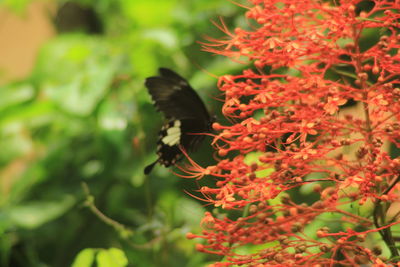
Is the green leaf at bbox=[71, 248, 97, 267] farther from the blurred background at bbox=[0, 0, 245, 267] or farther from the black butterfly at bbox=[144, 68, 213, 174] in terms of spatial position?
the blurred background at bbox=[0, 0, 245, 267]

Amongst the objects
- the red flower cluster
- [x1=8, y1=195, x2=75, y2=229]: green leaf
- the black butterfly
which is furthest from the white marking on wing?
[x1=8, y1=195, x2=75, y2=229]: green leaf

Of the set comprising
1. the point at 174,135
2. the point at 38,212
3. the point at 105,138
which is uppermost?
the point at 174,135

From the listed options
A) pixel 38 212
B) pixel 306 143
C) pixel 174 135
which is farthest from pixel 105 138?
pixel 306 143

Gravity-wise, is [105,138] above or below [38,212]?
above

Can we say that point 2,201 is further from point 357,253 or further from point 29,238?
point 357,253

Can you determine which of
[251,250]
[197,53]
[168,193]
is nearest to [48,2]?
[197,53]

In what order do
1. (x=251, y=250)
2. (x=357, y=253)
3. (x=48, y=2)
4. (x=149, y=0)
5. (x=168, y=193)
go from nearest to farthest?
(x=357, y=253), (x=251, y=250), (x=168, y=193), (x=149, y=0), (x=48, y=2)

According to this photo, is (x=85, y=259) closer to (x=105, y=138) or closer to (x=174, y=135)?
(x=174, y=135)
